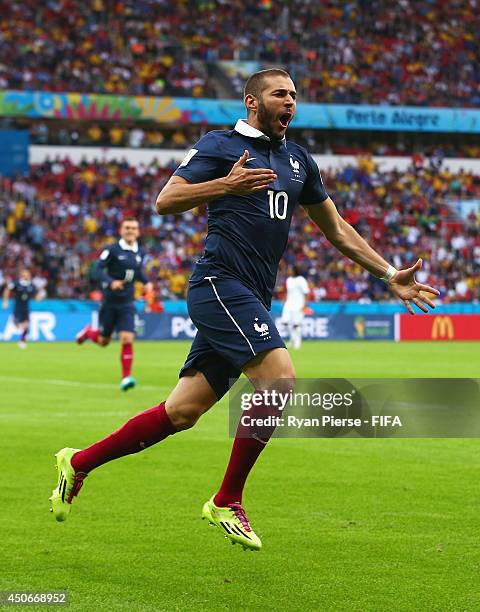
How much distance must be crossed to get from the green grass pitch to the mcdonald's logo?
24.5m

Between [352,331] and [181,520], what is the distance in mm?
29976

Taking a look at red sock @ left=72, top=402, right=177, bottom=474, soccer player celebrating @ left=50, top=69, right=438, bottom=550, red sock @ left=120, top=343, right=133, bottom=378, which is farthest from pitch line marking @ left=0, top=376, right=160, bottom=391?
soccer player celebrating @ left=50, top=69, right=438, bottom=550

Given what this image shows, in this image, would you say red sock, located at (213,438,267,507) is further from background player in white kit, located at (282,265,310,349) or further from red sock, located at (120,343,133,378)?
background player in white kit, located at (282,265,310,349)

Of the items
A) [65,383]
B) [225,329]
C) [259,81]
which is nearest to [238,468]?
[225,329]

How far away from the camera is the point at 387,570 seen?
18.7 ft

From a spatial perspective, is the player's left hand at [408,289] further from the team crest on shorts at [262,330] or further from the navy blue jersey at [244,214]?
the team crest on shorts at [262,330]

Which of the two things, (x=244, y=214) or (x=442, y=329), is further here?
(x=442, y=329)

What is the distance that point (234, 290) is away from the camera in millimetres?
6039

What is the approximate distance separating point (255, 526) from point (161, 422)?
1.12 m

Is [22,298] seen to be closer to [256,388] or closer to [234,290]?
[234,290]

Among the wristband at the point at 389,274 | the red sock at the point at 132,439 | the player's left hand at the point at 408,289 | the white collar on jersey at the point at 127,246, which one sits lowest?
the red sock at the point at 132,439

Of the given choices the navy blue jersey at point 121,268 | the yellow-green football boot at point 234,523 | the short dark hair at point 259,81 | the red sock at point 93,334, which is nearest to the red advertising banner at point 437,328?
the red sock at point 93,334

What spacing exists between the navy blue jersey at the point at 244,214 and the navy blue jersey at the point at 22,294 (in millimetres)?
25714

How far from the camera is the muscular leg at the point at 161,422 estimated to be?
20.2 feet
